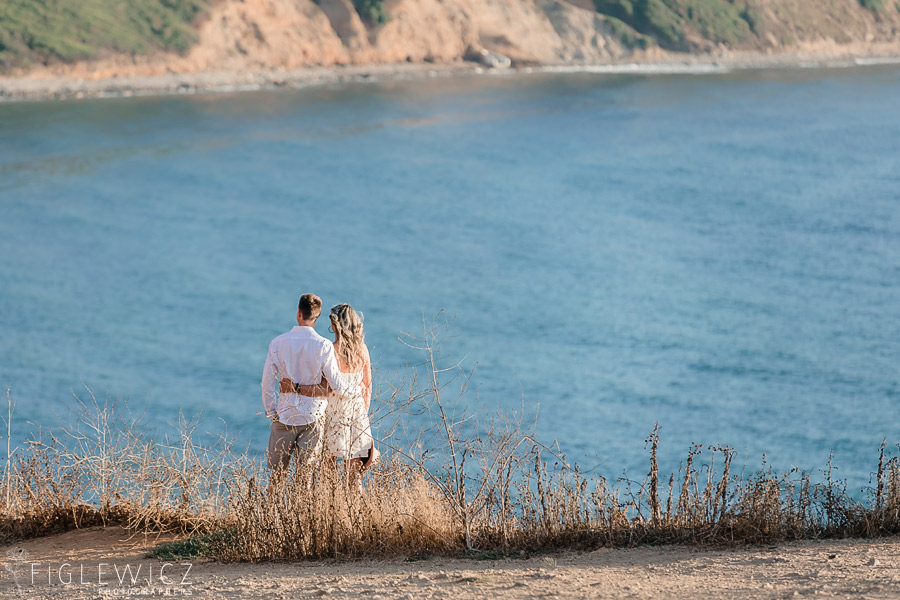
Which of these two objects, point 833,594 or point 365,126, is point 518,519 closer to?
point 833,594

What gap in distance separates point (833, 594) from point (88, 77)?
6405 cm

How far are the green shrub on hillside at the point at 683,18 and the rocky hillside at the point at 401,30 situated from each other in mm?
89

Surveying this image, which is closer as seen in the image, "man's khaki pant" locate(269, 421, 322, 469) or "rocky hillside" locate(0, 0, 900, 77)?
"man's khaki pant" locate(269, 421, 322, 469)

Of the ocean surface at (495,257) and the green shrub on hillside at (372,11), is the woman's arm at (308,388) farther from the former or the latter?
the green shrub on hillside at (372,11)

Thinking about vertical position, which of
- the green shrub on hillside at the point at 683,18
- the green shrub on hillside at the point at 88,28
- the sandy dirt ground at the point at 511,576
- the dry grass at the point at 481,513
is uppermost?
the green shrub on hillside at the point at 683,18

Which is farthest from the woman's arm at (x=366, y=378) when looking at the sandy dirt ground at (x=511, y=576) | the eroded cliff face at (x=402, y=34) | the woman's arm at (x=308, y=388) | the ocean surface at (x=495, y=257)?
the eroded cliff face at (x=402, y=34)

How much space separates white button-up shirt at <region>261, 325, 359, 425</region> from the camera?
20.2 ft

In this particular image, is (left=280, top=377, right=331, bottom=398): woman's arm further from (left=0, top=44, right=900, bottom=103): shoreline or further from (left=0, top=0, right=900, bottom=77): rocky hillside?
(left=0, top=0, right=900, bottom=77): rocky hillside

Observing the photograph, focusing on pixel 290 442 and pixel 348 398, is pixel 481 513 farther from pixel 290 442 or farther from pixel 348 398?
pixel 290 442

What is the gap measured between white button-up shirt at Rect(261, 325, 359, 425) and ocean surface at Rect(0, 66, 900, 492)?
4264 mm

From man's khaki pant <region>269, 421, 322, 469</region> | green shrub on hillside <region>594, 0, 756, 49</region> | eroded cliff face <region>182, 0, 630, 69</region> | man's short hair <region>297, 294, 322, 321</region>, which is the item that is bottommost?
man's khaki pant <region>269, 421, 322, 469</region>

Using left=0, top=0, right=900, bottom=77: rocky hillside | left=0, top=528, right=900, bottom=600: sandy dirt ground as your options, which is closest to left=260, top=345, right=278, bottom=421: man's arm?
left=0, top=528, right=900, bottom=600: sandy dirt ground

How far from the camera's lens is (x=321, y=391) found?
246 inches

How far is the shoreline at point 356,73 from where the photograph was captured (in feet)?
200
